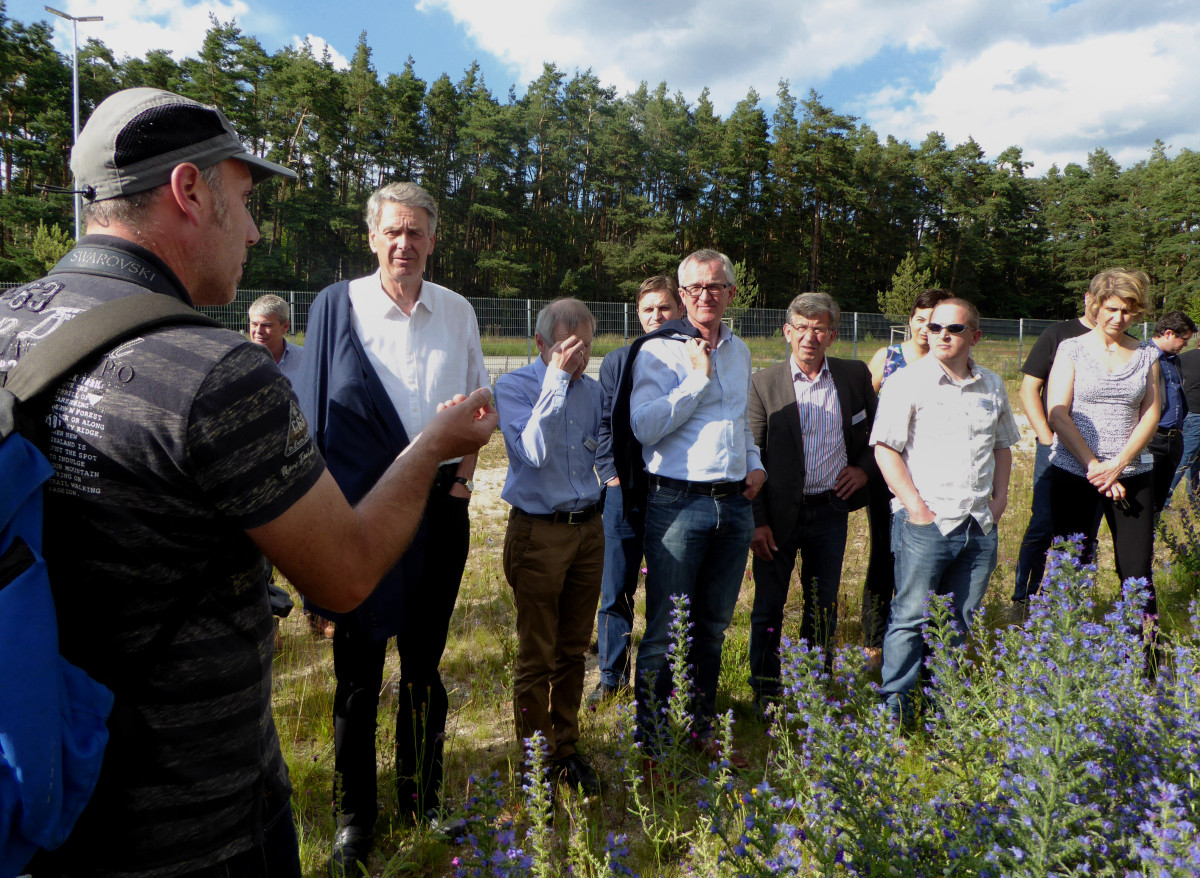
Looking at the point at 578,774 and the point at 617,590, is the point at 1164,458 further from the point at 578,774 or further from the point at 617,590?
the point at 578,774

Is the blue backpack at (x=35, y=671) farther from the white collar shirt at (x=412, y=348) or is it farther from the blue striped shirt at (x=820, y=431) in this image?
the blue striped shirt at (x=820, y=431)

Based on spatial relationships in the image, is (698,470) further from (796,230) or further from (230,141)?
(796,230)

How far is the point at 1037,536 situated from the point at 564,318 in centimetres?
329

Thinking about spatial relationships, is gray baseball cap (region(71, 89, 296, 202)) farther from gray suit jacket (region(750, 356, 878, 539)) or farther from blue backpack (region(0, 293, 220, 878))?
gray suit jacket (region(750, 356, 878, 539))

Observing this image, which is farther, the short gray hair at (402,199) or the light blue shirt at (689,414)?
the light blue shirt at (689,414)

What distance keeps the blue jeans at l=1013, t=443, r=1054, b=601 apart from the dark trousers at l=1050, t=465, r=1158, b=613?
15 cm

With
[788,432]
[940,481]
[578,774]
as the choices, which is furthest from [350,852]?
[940,481]

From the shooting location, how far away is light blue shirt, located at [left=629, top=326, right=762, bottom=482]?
3.13m

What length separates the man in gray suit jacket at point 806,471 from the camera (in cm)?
379

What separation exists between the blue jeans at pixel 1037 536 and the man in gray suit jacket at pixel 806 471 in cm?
122

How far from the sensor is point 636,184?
1906 inches

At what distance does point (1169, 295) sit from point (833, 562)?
187 ft

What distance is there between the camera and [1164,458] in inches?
183

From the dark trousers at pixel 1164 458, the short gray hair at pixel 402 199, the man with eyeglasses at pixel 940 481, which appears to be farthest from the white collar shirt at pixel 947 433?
the short gray hair at pixel 402 199
